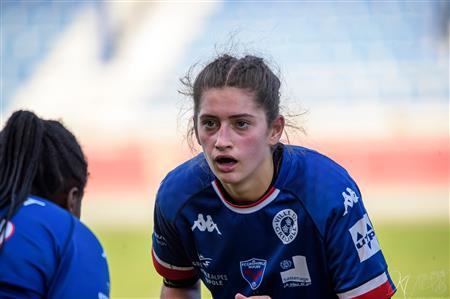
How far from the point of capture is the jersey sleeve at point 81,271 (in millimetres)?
2055

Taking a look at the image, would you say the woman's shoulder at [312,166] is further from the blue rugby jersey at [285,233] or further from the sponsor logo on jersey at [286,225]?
the sponsor logo on jersey at [286,225]

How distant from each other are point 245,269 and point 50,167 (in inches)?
34.4

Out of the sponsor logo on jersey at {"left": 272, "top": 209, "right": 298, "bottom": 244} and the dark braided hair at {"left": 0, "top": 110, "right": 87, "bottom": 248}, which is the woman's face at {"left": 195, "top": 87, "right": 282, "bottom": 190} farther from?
the dark braided hair at {"left": 0, "top": 110, "right": 87, "bottom": 248}

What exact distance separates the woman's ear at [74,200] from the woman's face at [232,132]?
0.47 m

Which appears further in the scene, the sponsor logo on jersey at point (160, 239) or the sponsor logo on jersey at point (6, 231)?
the sponsor logo on jersey at point (160, 239)

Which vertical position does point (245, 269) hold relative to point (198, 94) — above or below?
below

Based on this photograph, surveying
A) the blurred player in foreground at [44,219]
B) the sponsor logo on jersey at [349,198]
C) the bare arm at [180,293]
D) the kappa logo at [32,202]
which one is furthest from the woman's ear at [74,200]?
the bare arm at [180,293]

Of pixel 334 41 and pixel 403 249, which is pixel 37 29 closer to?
pixel 334 41

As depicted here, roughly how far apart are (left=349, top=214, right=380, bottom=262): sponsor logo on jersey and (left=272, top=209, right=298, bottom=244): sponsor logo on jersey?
184 millimetres

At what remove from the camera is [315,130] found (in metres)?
6.33

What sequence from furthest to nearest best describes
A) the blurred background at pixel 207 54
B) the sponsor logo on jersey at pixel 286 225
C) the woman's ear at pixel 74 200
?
1. the blurred background at pixel 207 54
2. the sponsor logo on jersey at pixel 286 225
3. the woman's ear at pixel 74 200

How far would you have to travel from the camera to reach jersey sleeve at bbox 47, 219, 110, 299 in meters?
2.05

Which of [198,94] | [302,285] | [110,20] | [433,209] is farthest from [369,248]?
[110,20]

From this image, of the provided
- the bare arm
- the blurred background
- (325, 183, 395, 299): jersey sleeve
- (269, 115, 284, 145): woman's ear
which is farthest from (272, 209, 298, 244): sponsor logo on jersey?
the blurred background
